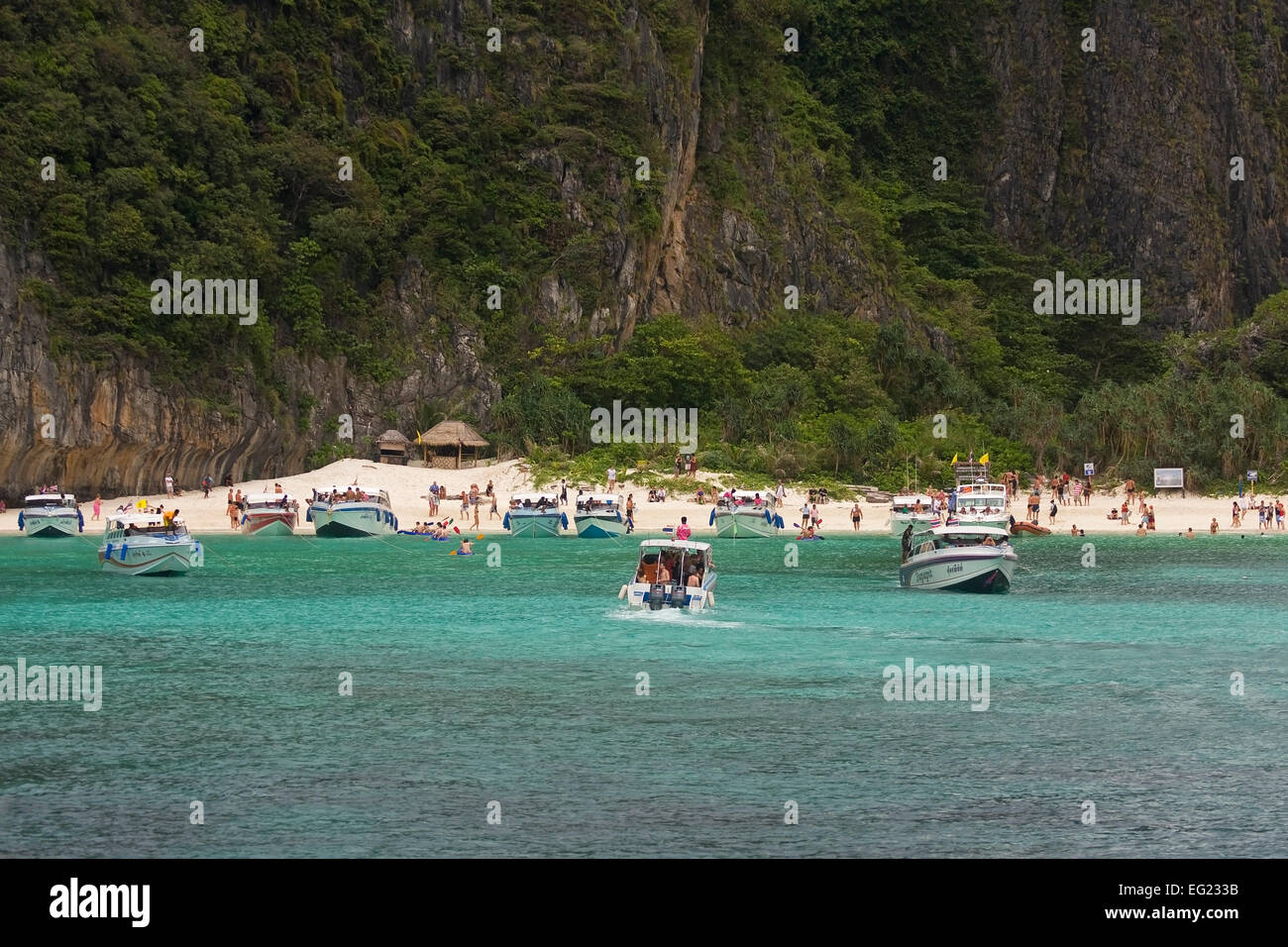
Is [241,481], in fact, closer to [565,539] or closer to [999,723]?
[565,539]

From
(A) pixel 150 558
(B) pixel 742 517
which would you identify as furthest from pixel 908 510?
(A) pixel 150 558

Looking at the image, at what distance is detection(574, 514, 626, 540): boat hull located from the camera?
6781 cm

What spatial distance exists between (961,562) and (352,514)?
32520mm

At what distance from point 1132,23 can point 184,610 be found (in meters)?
117

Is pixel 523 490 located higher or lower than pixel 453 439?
lower

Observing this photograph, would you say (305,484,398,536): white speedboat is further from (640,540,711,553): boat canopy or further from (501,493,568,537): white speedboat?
(640,540,711,553): boat canopy

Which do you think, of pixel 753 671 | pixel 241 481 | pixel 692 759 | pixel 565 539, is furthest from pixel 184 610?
pixel 241 481

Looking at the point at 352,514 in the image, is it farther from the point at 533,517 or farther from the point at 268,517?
the point at 533,517

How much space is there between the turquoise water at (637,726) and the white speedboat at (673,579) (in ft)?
1.61

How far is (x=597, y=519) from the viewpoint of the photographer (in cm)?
6781

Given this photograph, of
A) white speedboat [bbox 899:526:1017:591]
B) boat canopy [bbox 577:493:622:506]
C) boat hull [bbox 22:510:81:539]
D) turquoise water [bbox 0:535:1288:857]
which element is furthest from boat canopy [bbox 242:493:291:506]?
white speedboat [bbox 899:526:1017:591]

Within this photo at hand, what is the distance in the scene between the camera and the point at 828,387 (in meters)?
96.4

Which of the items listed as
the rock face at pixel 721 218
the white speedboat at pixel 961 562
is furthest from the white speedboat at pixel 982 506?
the rock face at pixel 721 218

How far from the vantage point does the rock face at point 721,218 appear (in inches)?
2923
